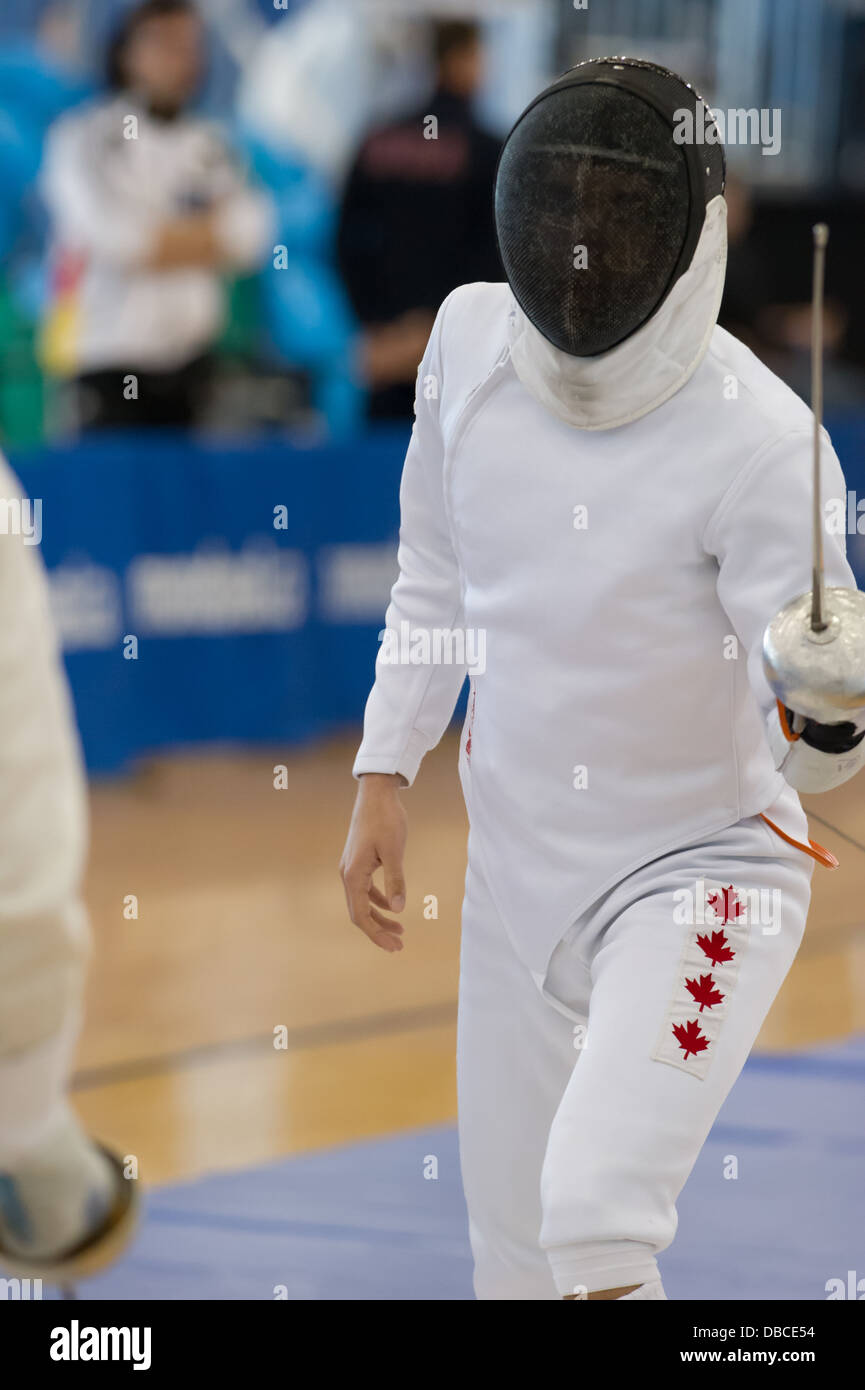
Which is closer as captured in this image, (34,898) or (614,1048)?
(34,898)

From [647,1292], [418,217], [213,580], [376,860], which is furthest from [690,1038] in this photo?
[418,217]

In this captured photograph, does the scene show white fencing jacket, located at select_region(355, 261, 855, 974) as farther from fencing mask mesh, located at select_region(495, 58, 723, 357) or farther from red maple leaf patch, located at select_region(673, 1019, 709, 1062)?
red maple leaf patch, located at select_region(673, 1019, 709, 1062)

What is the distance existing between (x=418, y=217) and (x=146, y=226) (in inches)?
37.8

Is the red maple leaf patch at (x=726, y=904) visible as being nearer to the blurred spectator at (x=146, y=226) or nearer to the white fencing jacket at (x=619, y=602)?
the white fencing jacket at (x=619, y=602)

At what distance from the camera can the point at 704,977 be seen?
2018 millimetres

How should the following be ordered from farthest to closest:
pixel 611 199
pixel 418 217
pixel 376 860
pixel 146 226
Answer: pixel 418 217 < pixel 146 226 < pixel 376 860 < pixel 611 199

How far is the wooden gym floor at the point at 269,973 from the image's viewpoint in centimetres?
375

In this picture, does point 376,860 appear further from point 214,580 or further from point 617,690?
point 214,580

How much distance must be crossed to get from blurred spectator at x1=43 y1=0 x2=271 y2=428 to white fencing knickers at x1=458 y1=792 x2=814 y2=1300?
409 cm

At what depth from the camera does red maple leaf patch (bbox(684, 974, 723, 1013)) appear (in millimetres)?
2006

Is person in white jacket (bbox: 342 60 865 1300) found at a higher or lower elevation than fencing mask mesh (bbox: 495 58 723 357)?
lower

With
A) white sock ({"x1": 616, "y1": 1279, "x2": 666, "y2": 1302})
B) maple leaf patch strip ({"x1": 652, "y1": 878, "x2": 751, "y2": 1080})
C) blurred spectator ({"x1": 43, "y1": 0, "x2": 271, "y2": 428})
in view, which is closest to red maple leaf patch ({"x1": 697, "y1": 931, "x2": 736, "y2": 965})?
maple leaf patch strip ({"x1": 652, "y1": 878, "x2": 751, "y2": 1080})

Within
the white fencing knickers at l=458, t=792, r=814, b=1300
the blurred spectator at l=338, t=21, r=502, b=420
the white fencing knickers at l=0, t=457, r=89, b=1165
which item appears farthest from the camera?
the blurred spectator at l=338, t=21, r=502, b=420

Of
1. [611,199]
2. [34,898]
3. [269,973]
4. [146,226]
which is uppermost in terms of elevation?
[146,226]
